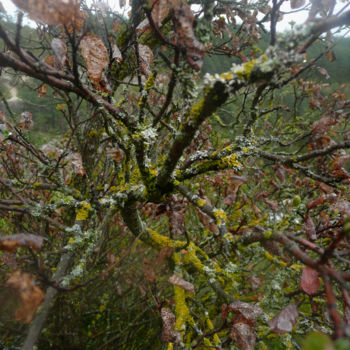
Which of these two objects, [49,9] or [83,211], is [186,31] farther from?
[83,211]

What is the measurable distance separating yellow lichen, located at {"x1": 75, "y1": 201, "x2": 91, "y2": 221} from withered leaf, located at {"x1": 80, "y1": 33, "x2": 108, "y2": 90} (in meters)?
0.74

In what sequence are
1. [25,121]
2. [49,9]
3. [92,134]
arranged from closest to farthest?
[49,9], [25,121], [92,134]

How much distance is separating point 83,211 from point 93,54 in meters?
0.88

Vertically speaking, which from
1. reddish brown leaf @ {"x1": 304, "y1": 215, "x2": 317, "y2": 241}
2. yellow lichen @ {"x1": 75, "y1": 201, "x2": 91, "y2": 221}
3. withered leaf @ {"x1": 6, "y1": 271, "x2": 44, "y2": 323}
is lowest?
yellow lichen @ {"x1": 75, "y1": 201, "x2": 91, "y2": 221}

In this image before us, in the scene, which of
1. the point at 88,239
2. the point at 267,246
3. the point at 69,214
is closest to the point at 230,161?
the point at 267,246

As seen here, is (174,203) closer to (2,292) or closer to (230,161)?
(230,161)

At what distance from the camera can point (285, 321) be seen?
2.15 feet

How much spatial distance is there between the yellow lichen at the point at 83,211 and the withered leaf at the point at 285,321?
1088mm

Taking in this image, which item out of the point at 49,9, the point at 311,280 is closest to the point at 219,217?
the point at 311,280

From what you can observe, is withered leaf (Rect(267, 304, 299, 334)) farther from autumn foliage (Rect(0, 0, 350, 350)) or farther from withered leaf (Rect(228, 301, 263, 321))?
withered leaf (Rect(228, 301, 263, 321))

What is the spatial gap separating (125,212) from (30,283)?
3.37 feet

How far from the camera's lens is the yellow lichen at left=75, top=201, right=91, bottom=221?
1.40 m

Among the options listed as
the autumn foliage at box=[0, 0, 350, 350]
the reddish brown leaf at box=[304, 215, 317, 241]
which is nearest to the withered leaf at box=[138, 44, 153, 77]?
the autumn foliage at box=[0, 0, 350, 350]

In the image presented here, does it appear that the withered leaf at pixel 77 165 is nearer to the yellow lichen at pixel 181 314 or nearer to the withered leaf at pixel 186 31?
the yellow lichen at pixel 181 314
